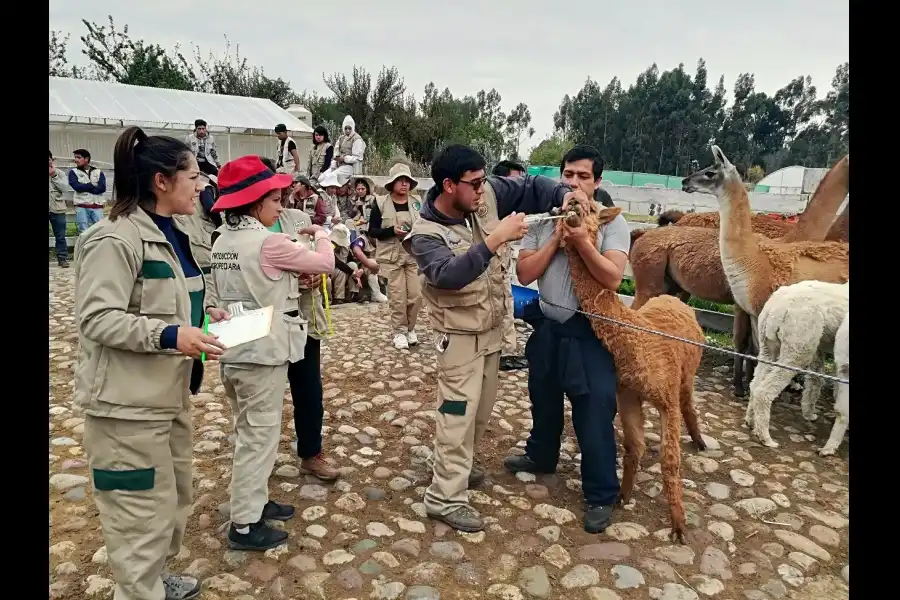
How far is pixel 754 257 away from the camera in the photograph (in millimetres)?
5984

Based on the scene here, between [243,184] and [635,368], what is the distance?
2600 mm

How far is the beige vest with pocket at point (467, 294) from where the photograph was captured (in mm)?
3577

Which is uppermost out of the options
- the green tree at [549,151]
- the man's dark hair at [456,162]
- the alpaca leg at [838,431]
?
the green tree at [549,151]

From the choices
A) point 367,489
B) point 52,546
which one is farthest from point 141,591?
point 367,489

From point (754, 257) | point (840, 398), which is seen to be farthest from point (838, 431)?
point (754, 257)

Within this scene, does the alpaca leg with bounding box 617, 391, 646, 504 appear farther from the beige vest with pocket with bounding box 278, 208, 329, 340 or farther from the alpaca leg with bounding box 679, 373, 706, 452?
the beige vest with pocket with bounding box 278, 208, 329, 340

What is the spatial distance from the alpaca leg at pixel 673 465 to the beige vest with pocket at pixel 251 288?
92.6 inches

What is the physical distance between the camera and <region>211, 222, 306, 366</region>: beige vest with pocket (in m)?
3.27

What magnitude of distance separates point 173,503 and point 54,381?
4.38 meters

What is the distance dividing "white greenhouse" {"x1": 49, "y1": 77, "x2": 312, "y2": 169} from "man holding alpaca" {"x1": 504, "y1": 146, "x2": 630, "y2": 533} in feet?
57.1

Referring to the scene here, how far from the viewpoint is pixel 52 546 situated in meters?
3.35

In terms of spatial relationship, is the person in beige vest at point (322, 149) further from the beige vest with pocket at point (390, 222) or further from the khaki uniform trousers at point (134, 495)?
the khaki uniform trousers at point (134, 495)

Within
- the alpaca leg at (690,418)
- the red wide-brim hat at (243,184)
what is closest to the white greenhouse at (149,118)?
the red wide-brim hat at (243,184)
